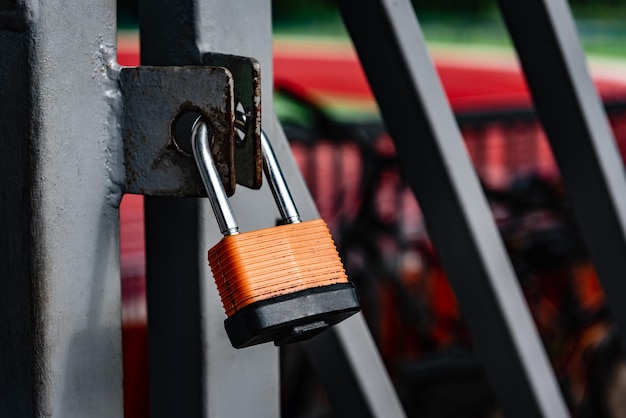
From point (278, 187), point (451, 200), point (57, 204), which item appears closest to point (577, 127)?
point (451, 200)

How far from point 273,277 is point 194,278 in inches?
4.2

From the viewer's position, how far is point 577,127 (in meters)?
1.10

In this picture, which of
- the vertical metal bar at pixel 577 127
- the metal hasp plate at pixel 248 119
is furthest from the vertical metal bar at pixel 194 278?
the vertical metal bar at pixel 577 127

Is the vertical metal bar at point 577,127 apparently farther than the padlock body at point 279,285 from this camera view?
Yes

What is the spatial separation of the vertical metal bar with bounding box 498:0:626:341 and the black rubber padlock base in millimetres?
560

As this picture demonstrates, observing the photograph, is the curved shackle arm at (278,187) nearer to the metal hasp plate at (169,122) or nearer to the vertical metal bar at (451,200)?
the metal hasp plate at (169,122)

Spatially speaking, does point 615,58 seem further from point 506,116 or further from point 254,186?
point 254,186

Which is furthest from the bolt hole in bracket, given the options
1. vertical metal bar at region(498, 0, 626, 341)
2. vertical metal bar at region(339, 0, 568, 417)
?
vertical metal bar at region(498, 0, 626, 341)

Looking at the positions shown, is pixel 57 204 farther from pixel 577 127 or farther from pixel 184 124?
pixel 577 127

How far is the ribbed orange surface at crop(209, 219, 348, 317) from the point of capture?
582mm

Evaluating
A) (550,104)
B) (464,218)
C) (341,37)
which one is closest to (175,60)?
(464,218)

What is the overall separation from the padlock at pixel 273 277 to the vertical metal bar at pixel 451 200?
313 millimetres

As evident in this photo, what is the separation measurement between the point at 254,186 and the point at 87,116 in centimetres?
12

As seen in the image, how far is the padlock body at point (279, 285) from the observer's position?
0.58 m
